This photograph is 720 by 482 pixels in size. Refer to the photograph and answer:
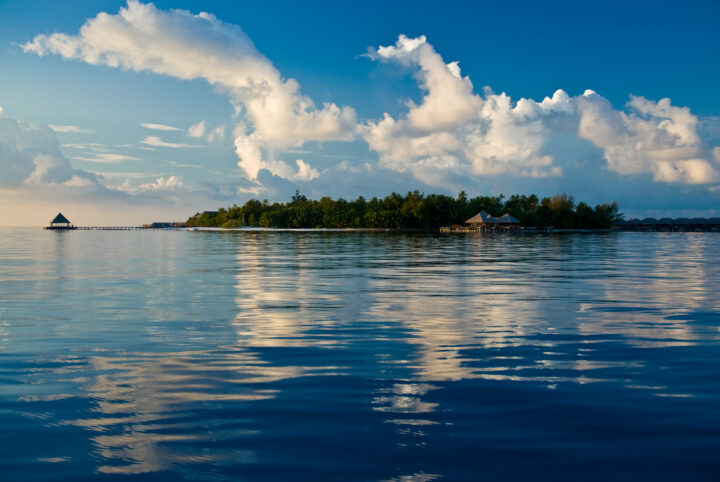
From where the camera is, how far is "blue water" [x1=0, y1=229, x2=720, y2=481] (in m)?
5.91

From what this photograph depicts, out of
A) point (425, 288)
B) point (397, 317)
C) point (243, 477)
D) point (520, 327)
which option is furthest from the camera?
point (425, 288)

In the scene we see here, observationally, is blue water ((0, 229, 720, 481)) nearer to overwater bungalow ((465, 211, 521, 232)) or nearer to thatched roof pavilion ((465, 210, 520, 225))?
thatched roof pavilion ((465, 210, 520, 225))

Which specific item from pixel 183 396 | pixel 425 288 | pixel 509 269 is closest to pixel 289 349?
pixel 183 396

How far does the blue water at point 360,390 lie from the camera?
591 centimetres

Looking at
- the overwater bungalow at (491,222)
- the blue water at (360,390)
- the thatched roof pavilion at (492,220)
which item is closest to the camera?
the blue water at (360,390)

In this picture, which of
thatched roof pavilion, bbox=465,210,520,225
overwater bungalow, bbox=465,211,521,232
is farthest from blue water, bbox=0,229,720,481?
overwater bungalow, bbox=465,211,521,232

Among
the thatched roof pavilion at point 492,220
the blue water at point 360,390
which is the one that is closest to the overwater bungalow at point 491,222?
the thatched roof pavilion at point 492,220

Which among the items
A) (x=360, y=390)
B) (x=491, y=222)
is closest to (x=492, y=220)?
(x=491, y=222)

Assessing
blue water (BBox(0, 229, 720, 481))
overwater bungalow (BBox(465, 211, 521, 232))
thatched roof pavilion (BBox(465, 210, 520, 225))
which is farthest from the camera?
overwater bungalow (BBox(465, 211, 521, 232))

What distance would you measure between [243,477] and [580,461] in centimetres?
338

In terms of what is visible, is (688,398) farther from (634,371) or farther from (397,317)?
(397,317)

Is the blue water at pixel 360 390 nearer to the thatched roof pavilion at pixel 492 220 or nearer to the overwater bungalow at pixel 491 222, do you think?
the thatched roof pavilion at pixel 492 220

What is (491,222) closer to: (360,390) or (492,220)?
(492,220)

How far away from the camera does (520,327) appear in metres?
14.1
